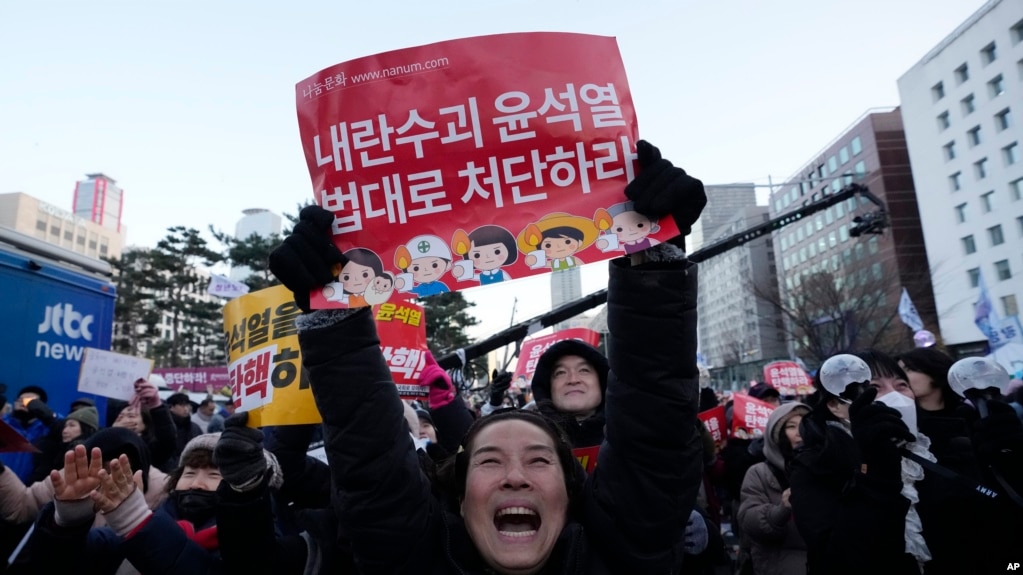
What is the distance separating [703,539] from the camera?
291 centimetres

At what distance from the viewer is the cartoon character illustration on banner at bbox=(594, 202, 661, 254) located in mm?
1756

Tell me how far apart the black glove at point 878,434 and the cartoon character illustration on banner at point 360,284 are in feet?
6.14

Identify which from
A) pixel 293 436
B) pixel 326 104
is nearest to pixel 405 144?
pixel 326 104

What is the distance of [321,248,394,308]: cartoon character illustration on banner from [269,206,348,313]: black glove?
1.1 inches

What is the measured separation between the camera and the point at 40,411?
5027mm

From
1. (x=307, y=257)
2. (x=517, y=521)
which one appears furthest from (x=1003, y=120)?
(x=307, y=257)

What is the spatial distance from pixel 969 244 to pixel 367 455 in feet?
159

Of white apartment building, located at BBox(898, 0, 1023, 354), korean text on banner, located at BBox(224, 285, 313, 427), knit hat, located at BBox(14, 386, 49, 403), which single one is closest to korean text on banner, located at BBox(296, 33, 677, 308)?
korean text on banner, located at BBox(224, 285, 313, 427)

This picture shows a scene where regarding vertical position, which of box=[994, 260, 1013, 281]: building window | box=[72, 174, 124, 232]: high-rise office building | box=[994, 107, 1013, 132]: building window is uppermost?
box=[72, 174, 124, 232]: high-rise office building

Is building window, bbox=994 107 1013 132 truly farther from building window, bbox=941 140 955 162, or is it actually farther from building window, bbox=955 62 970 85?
building window, bbox=955 62 970 85

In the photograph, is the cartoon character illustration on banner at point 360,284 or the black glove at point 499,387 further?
the black glove at point 499,387

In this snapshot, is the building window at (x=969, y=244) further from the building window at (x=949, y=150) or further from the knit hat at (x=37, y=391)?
the knit hat at (x=37, y=391)

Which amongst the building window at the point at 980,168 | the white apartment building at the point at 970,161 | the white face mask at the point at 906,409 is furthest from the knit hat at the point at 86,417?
the building window at the point at 980,168

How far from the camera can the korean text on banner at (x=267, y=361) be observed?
2.87m
